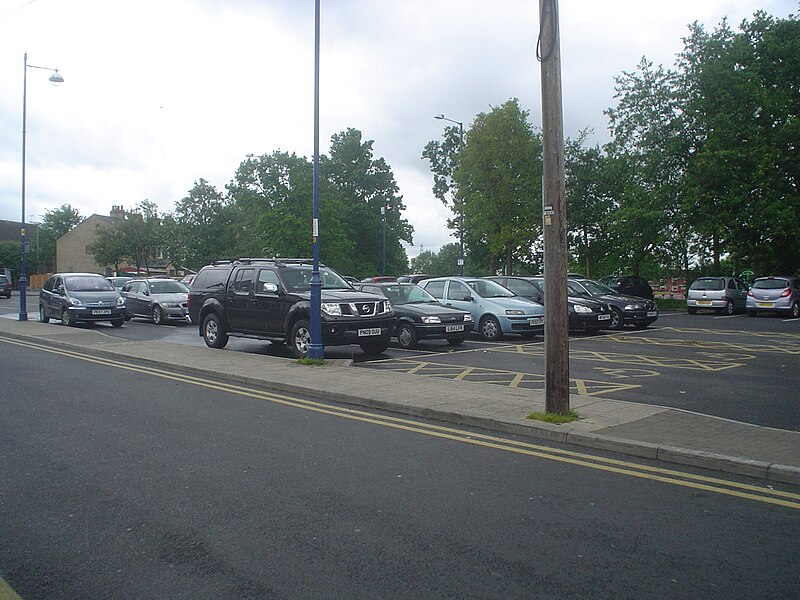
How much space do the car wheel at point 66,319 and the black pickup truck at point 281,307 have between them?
321 inches

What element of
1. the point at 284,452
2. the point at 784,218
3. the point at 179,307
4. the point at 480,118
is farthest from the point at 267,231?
the point at 284,452

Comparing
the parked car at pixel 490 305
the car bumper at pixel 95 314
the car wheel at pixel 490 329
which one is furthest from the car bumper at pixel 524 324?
the car bumper at pixel 95 314

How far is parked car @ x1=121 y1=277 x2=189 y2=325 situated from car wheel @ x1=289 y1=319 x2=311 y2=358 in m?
11.1

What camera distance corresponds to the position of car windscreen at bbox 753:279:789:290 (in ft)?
91.4

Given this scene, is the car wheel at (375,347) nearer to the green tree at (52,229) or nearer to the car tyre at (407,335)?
the car tyre at (407,335)

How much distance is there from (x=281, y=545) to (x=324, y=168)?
62.2 meters

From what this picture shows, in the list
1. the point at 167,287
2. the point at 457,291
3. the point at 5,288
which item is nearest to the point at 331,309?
the point at 457,291

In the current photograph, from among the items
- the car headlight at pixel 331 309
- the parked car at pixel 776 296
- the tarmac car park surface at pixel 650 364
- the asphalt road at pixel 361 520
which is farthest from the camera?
the parked car at pixel 776 296

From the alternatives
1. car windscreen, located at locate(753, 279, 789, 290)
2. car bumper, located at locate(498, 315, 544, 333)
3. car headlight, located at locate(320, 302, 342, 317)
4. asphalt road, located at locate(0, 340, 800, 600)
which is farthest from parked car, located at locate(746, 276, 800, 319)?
asphalt road, located at locate(0, 340, 800, 600)

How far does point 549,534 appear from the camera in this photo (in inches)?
177

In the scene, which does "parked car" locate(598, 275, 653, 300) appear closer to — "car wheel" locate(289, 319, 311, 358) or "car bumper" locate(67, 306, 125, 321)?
"car bumper" locate(67, 306, 125, 321)

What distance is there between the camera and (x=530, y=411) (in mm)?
8203

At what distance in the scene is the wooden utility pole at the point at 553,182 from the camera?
757 cm

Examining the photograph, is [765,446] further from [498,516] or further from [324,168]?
[324,168]
